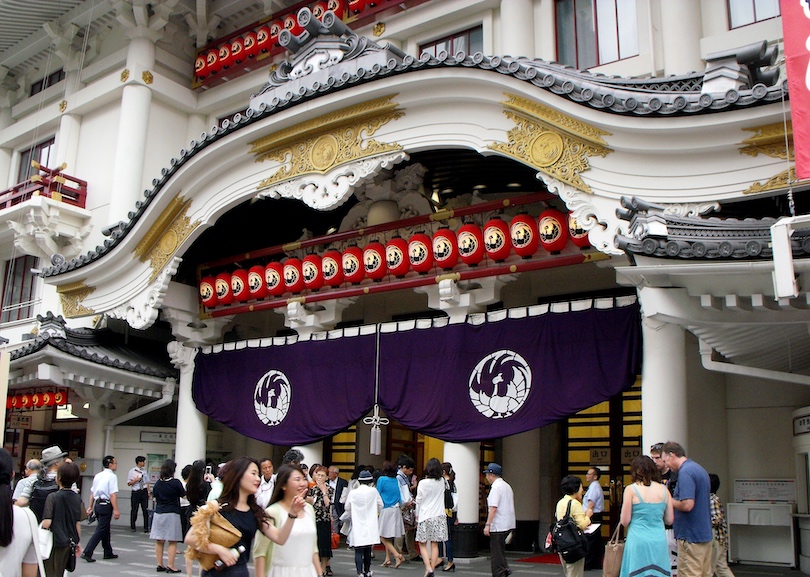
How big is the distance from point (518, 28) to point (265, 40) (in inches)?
253

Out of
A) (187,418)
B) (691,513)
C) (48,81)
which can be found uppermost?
(48,81)

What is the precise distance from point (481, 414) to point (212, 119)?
1203 centimetres

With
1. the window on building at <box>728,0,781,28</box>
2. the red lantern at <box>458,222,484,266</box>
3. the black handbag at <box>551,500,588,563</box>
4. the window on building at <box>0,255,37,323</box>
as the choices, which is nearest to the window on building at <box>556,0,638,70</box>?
the window on building at <box>728,0,781,28</box>

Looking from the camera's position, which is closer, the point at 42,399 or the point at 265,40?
the point at 42,399

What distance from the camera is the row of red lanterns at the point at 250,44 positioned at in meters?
17.7

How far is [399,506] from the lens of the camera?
12102 mm

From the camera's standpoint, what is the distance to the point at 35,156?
2239 cm

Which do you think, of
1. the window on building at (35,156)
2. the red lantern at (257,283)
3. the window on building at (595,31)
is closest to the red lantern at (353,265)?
the red lantern at (257,283)

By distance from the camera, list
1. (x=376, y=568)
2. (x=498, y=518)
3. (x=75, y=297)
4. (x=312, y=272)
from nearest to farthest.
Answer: (x=498, y=518) → (x=376, y=568) → (x=312, y=272) → (x=75, y=297)

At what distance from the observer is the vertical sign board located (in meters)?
7.89

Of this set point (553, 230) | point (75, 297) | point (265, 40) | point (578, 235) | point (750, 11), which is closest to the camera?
point (578, 235)

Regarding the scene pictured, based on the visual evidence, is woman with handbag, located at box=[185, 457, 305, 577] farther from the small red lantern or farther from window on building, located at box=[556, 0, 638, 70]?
window on building, located at box=[556, 0, 638, 70]


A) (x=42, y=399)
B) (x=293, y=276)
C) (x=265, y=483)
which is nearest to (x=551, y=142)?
(x=293, y=276)

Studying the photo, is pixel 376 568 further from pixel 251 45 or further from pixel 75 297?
pixel 251 45
